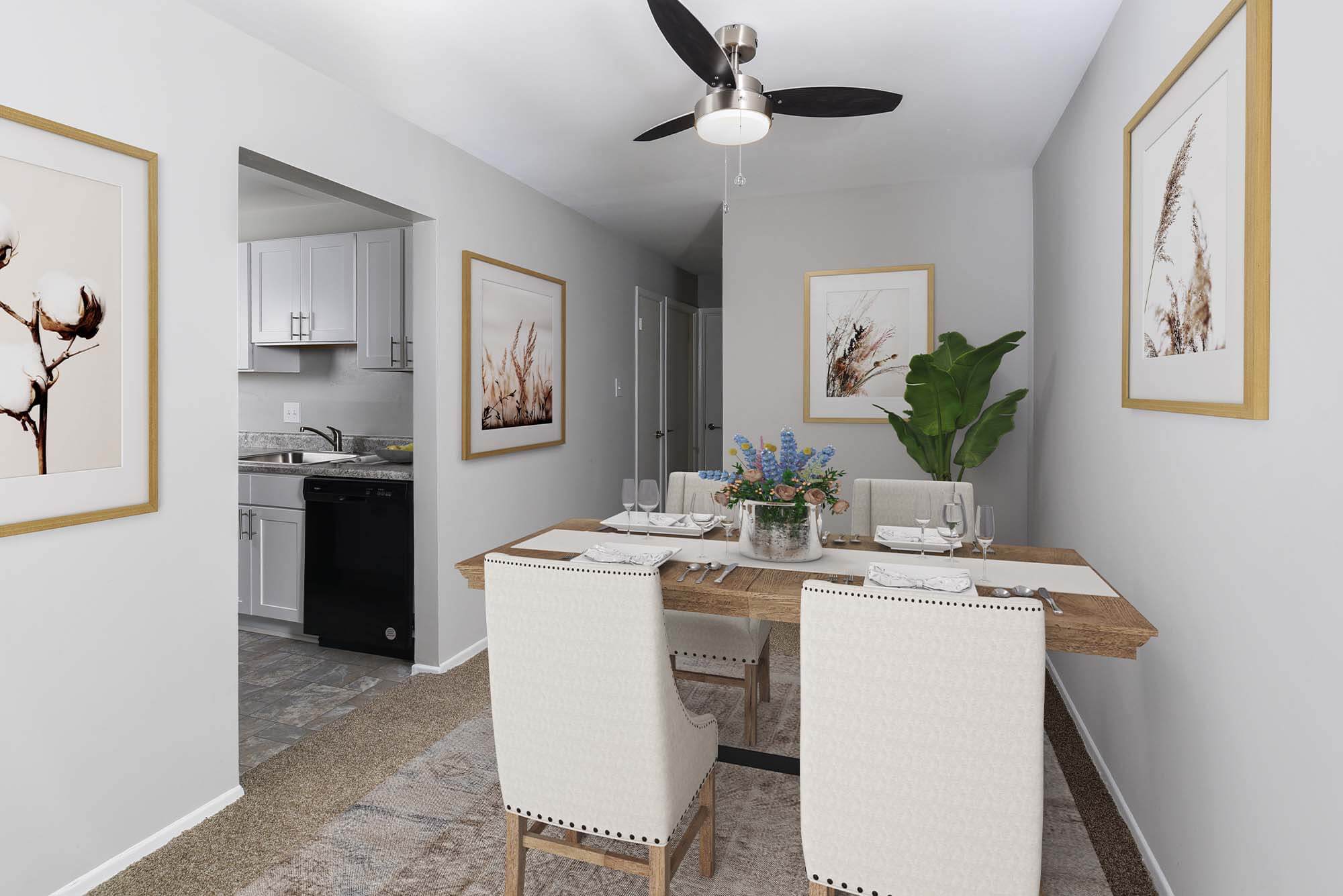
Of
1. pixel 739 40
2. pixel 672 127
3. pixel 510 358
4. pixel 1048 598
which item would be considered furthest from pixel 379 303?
pixel 1048 598

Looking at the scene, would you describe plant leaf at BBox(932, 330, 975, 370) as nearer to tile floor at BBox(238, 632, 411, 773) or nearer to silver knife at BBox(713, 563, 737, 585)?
silver knife at BBox(713, 563, 737, 585)

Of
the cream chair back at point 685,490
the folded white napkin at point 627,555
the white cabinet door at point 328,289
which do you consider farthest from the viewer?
the white cabinet door at point 328,289

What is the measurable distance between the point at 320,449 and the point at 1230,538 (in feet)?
15.4

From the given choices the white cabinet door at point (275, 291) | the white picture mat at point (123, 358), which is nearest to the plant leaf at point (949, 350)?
the white picture mat at point (123, 358)

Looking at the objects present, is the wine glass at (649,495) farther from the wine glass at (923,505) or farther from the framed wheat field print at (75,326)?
the framed wheat field print at (75,326)

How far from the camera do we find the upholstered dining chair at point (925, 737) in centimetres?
133

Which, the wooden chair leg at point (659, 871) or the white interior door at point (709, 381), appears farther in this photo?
the white interior door at point (709, 381)

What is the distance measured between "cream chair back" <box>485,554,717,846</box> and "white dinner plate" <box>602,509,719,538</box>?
2.90 ft

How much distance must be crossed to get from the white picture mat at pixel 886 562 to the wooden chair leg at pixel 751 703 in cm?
53

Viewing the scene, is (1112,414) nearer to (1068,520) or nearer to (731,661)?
(1068,520)

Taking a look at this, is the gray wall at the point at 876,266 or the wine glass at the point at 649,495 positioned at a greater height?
the gray wall at the point at 876,266

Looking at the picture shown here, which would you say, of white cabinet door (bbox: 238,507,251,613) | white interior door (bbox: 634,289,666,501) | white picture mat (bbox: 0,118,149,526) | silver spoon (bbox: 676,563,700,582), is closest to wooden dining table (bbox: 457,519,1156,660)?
silver spoon (bbox: 676,563,700,582)

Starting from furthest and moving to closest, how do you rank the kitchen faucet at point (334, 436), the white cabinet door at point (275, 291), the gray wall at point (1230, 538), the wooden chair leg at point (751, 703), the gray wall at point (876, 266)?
1. the kitchen faucet at point (334, 436)
2. the white cabinet door at point (275, 291)
3. the gray wall at point (876, 266)
4. the wooden chair leg at point (751, 703)
5. the gray wall at point (1230, 538)

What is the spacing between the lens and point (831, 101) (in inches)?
91.8
